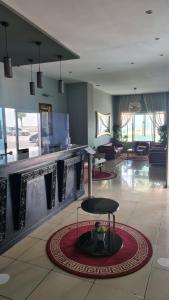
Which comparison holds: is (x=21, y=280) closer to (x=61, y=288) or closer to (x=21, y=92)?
(x=61, y=288)

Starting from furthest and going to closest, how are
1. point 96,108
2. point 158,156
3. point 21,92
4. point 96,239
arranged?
point 96,108
point 158,156
point 21,92
point 96,239

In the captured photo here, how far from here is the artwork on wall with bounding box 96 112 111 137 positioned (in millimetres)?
10258

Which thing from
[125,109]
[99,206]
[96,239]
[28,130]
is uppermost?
[125,109]

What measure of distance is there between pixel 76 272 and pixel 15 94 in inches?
188

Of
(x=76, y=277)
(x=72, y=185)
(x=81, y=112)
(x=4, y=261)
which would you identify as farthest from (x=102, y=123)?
(x=76, y=277)

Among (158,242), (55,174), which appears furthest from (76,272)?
(55,174)

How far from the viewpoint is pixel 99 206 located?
2.98 meters

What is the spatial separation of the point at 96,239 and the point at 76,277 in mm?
692

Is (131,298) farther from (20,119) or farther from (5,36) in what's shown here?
(20,119)

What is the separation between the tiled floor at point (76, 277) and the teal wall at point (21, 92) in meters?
3.18

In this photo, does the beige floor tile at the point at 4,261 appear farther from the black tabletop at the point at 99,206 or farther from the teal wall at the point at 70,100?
the teal wall at the point at 70,100

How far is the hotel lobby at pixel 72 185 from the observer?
2.47m

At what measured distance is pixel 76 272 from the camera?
253 centimetres

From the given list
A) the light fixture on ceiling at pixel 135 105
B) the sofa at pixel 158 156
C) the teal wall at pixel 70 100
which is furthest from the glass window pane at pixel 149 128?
the sofa at pixel 158 156
